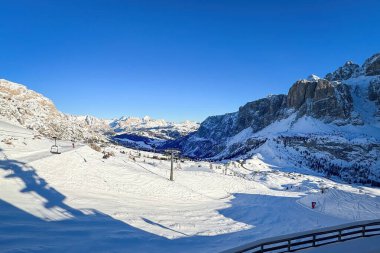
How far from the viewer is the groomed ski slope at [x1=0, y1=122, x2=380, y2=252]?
15.6 metres

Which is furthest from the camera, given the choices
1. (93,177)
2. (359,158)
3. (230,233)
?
(359,158)

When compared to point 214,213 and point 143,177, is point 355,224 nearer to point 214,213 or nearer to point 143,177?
point 214,213

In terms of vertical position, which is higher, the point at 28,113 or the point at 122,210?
the point at 28,113

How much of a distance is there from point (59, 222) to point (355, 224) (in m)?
15.4

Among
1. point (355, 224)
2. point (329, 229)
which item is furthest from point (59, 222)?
point (355, 224)

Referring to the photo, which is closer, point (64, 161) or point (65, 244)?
point (65, 244)

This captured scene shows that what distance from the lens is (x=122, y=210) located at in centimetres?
2178

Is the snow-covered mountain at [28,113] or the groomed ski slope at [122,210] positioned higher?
the snow-covered mountain at [28,113]

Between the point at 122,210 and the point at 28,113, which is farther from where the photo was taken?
the point at 28,113

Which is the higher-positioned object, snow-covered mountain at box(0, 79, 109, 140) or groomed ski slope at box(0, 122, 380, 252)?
snow-covered mountain at box(0, 79, 109, 140)

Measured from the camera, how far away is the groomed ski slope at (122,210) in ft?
51.3

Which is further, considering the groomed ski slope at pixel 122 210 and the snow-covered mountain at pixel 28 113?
the snow-covered mountain at pixel 28 113

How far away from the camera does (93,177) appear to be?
26.7 m

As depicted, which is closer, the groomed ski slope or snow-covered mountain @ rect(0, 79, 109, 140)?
the groomed ski slope
